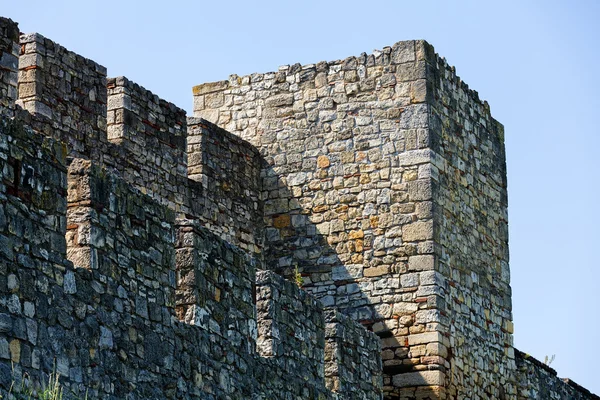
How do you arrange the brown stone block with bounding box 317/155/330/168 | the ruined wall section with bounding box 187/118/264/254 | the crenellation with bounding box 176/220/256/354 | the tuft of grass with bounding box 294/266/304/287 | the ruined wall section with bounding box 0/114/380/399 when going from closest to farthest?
the ruined wall section with bounding box 0/114/380/399, the crenellation with bounding box 176/220/256/354, the ruined wall section with bounding box 187/118/264/254, the tuft of grass with bounding box 294/266/304/287, the brown stone block with bounding box 317/155/330/168

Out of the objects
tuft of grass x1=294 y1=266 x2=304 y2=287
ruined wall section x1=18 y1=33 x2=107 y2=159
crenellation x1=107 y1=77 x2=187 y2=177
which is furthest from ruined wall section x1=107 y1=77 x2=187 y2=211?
tuft of grass x1=294 y1=266 x2=304 y2=287

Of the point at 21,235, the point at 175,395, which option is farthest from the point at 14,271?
the point at 175,395

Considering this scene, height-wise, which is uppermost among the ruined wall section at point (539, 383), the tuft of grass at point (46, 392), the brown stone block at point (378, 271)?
the brown stone block at point (378, 271)

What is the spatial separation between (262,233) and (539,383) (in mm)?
3907

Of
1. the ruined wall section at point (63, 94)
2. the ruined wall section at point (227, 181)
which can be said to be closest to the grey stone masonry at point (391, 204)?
the ruined wall section at point (227, 181)

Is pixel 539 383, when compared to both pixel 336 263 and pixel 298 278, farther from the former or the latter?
pixel 298 278

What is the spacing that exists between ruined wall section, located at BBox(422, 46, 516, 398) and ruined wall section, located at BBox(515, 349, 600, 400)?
0.87ft

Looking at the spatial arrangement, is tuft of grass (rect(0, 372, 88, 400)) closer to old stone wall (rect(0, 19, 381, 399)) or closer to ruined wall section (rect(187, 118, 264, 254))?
old stone wall (rect(0, 19, 381, 399))

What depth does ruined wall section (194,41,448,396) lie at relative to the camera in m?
16.6

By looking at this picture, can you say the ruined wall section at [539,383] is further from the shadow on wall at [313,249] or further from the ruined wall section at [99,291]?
the ruined wall section at [99,291]

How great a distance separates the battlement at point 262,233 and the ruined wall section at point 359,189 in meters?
0.02

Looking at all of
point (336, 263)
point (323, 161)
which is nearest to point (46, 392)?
point (336, 263)

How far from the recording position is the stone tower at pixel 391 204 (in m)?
16.6

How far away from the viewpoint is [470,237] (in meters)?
17.7
